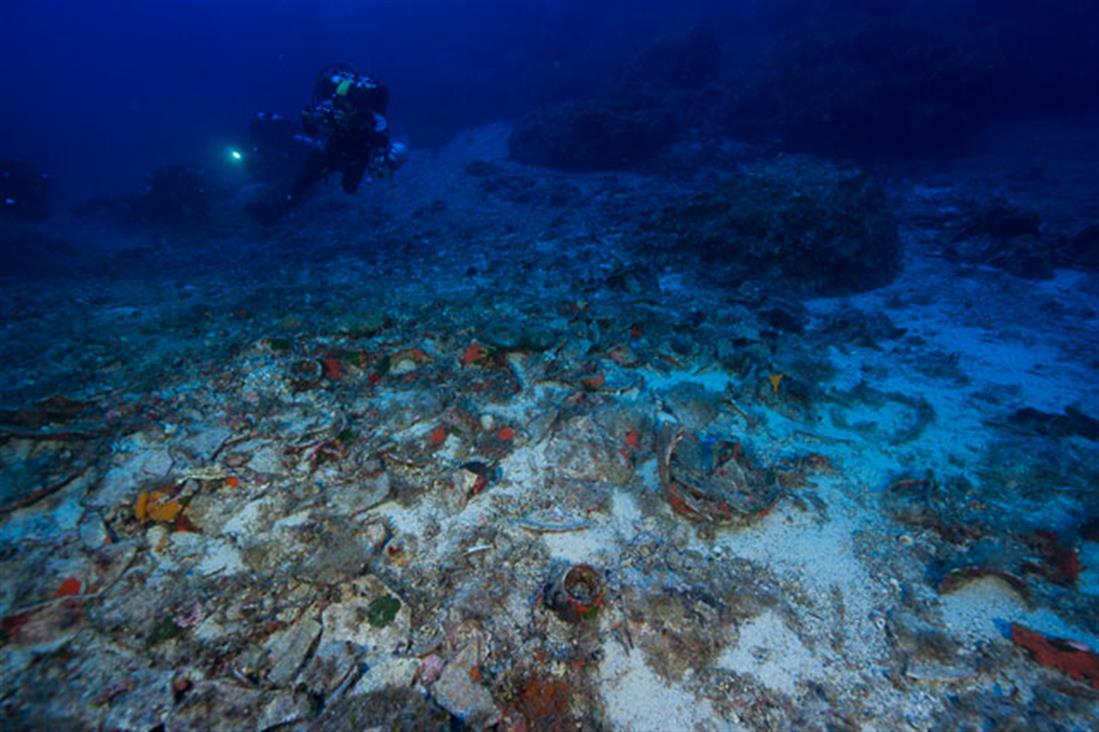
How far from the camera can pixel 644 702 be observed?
227cm

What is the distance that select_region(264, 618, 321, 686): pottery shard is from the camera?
227 centimetres

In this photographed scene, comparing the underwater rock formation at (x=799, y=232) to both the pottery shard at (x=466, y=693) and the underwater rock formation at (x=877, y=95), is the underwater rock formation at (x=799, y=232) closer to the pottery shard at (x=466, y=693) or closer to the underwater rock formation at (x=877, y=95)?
the pottery shard at (x=466, y=693)

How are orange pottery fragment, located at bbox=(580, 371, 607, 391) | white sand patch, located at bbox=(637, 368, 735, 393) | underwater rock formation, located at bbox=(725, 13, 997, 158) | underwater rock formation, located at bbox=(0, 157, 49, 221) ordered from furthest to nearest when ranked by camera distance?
underwater rock formation, located at bbox=(0, 157, 49, 221), underwater rock formation, located at bbox=(725, 13, 997, 158), white sand patch, located at bbox=(637, 368, 735, 393), orange pottery fragment, located at bbox=(580, 371, 607, 391)

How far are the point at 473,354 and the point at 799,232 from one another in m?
6.07

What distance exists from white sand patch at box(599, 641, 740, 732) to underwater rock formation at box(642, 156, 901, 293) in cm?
629

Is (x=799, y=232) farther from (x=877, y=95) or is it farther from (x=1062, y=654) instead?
(x=877, y=95)

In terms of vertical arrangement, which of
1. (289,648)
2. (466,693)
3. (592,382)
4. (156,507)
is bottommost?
(466,693)

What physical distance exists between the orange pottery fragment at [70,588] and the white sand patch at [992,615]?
16.6 feet

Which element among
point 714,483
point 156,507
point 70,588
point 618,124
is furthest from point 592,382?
point 618,124

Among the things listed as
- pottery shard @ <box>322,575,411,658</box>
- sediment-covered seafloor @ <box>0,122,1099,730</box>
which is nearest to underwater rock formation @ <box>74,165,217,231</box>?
sediment-covered seafloor @ <box>0,122,1099,730</box>

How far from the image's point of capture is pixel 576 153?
1692 cm

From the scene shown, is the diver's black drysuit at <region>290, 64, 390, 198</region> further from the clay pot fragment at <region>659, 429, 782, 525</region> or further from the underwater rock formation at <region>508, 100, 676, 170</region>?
the clay pot fragment at <region>659, 429, 782, 525</region>

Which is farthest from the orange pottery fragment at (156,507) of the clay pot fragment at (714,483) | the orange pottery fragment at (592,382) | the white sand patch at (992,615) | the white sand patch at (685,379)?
the white sand patch at (992,615)

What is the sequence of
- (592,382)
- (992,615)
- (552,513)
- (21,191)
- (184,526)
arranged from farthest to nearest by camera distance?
(21,191) → (592,382) → (552,513) → (184,526) → (992,615)
